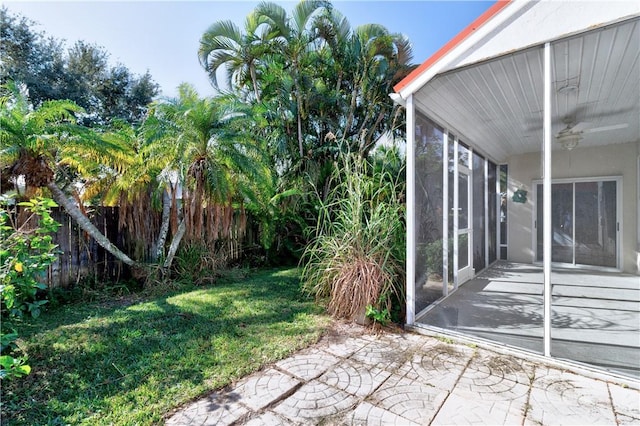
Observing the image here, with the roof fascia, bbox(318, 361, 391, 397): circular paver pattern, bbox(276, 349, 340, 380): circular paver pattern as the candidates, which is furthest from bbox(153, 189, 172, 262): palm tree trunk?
the roof fascia

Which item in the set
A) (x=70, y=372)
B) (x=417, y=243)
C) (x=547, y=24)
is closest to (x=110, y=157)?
(x=70, y=372)

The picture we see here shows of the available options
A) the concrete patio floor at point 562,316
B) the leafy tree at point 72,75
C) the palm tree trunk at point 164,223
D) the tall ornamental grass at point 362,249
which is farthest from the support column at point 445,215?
the leafy tree at point 72,75

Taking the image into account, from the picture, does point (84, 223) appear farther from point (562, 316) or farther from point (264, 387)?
point (562, 316)

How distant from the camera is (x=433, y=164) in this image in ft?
15.8

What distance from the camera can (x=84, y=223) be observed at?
17.0 ft

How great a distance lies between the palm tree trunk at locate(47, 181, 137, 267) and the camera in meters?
4.88

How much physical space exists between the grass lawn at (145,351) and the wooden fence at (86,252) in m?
0.87

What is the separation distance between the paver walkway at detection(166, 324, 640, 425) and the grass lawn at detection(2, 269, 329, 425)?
28cm

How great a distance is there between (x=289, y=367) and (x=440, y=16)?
643 cm

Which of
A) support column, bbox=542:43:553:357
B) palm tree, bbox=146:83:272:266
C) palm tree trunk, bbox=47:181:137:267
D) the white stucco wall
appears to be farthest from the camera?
the white stucco wall

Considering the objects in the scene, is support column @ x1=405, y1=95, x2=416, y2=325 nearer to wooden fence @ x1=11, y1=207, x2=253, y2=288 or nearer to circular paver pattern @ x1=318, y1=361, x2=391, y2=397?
circular paver pattern @ x1=318, y1=361, x2=391, y2=397

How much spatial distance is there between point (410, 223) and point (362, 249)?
707mm

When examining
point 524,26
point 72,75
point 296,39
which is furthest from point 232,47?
point 524,26

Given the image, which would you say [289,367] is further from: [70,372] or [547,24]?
[547,24]
